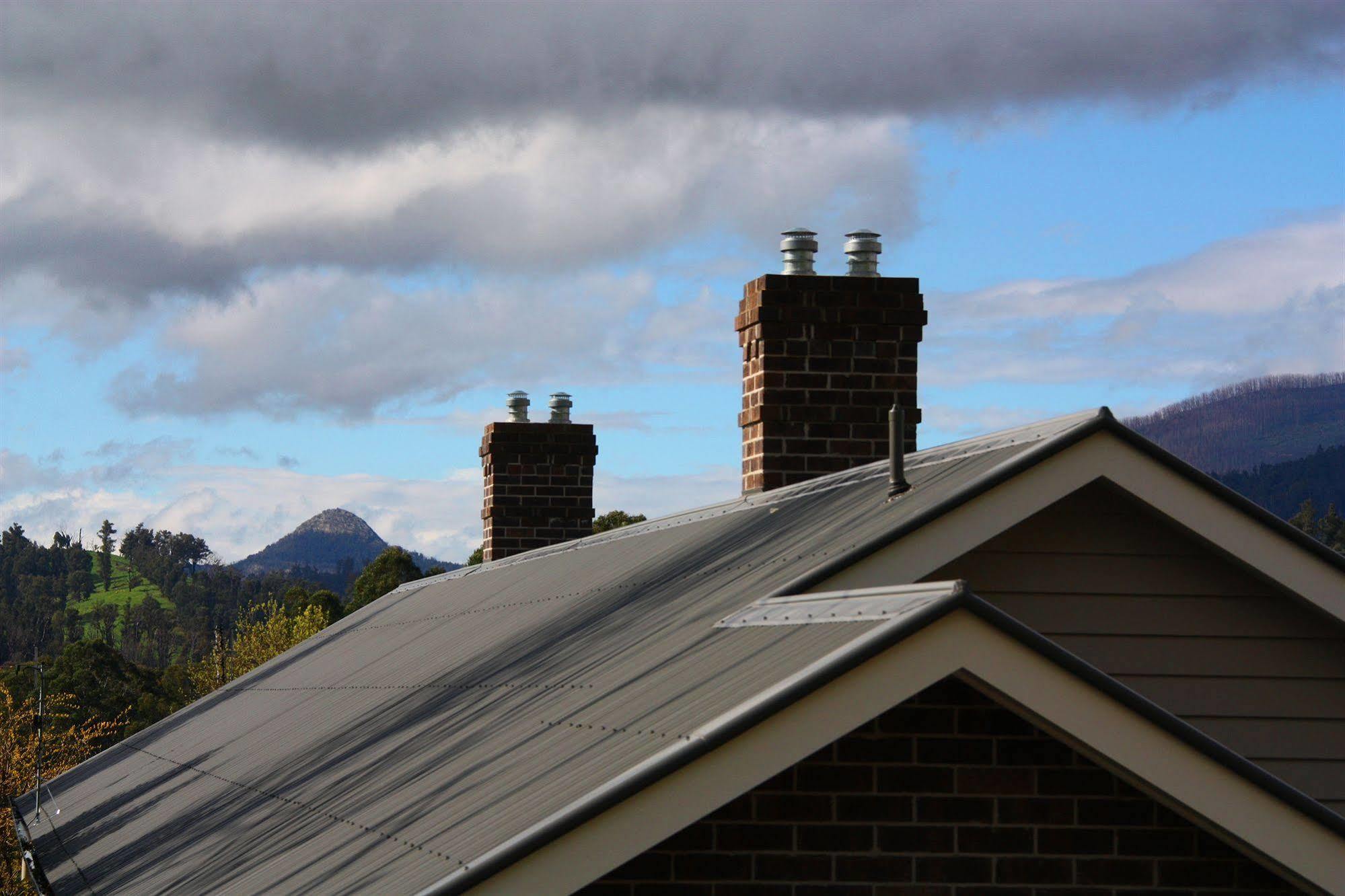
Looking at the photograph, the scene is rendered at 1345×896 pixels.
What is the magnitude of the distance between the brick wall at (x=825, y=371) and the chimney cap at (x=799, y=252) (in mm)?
141

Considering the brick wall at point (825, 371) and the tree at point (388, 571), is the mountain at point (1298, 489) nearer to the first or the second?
the tree at point (388, 571)

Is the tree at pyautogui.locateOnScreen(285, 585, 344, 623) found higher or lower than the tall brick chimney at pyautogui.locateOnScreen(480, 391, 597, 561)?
higher

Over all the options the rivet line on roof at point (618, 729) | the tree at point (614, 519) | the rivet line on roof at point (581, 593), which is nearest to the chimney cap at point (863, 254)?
the rivet line on roof at point (581, 593)

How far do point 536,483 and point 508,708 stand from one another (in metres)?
13.1

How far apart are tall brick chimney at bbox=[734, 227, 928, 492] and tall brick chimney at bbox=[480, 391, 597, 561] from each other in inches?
356

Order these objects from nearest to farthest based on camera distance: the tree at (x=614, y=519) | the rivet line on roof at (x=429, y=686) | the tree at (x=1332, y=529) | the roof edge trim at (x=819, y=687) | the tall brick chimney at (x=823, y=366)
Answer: the roof edge trim at (x=819, y=687)
the rivet line on roof at (x=429, y=686)
the tall brick chimney at (x=823, y=366)
the tree at (x=614, y=519)
the tree at (x=1332, y=529)

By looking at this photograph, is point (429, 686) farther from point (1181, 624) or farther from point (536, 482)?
point (536, 482)

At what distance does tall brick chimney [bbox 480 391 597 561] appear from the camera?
2077cm

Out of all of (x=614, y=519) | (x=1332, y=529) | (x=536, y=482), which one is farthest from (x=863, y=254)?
(x=1332, y=529)

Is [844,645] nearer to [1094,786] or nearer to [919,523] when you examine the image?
[1094,786]

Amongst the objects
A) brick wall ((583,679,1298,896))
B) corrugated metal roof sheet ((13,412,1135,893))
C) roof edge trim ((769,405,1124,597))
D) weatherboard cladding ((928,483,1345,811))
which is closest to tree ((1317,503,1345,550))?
corrugated metal roof sheet ((13,412,1135,893))

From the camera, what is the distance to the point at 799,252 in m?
12.1

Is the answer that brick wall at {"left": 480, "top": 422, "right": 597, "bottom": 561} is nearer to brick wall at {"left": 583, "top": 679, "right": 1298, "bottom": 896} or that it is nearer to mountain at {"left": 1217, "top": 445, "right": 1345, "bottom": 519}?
brick wall at {"left": 583, "top": 679, "right": 1298, "bottom": 896}

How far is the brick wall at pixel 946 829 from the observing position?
5551 millimetres
